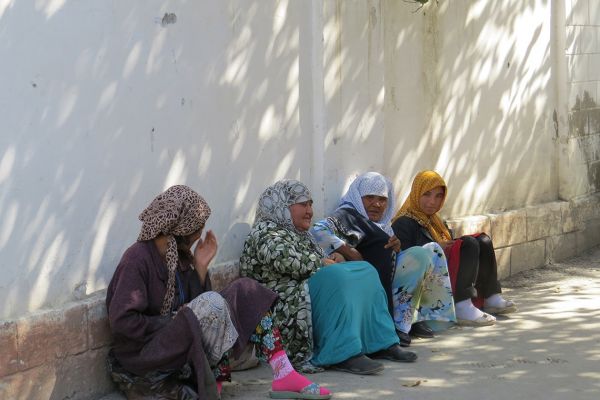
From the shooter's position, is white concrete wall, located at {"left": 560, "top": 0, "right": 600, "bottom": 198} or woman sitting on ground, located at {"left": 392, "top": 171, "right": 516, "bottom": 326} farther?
white concrete wall, located at {"left": 560, "top": 0, "right": 600, "bottom": 198}

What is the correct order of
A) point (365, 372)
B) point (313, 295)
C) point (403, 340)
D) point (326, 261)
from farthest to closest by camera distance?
1. point (403, 340)
2. point (326, 261)
3. point (313, 295)
4. point (365, 372)

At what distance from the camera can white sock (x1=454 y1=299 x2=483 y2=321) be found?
743cm

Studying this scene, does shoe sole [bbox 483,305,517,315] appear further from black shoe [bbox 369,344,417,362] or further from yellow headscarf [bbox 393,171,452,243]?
black shoe [bbox 369,344,417,362]

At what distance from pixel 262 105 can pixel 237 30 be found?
0.50 metres

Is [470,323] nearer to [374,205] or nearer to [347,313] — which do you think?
[374,205]

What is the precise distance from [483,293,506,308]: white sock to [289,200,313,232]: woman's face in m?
1.85

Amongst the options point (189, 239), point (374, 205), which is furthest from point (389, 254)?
point (189, 239)

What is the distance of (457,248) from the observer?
751 cm

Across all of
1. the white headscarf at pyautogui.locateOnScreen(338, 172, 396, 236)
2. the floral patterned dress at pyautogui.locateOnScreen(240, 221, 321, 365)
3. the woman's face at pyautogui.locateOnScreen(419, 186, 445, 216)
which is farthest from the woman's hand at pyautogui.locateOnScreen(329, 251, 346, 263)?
the woman's face at pyautogui.locateOnScreen(419, 186, 445, 216)

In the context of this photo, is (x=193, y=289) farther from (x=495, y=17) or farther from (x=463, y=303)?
(x=495, y=17)

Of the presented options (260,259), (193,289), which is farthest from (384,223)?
(193,289)

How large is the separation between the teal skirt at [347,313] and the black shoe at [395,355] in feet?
0.23

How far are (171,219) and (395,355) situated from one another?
1801 millimetres

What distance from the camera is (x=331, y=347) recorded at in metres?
6.16
